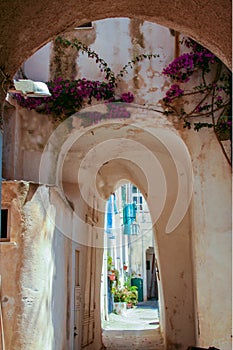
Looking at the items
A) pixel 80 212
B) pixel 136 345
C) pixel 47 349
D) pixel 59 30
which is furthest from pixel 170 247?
pixel 59 30

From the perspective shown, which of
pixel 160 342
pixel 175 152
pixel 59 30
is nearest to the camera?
pixel 59 30

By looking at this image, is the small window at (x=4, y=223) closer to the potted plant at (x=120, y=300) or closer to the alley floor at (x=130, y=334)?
the alley floor at (x=130, y=334)

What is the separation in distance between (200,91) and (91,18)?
4.05m

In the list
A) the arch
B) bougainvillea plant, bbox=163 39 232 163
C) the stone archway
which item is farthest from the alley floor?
the arch

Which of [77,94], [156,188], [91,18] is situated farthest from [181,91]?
[91,18]

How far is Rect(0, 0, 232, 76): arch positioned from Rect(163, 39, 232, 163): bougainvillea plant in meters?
3.89

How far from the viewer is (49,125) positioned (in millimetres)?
6785

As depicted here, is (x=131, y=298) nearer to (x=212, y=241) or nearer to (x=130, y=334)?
(x=130, y=334)

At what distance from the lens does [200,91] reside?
21.9 feet

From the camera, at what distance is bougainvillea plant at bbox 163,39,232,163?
21.5ft

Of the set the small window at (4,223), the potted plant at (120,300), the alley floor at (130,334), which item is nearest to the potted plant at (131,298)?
the potted plant at (120,300)

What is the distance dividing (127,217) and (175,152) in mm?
12693

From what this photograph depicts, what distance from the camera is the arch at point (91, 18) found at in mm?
2438

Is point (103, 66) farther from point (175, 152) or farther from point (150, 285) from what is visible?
point (150, 285)
